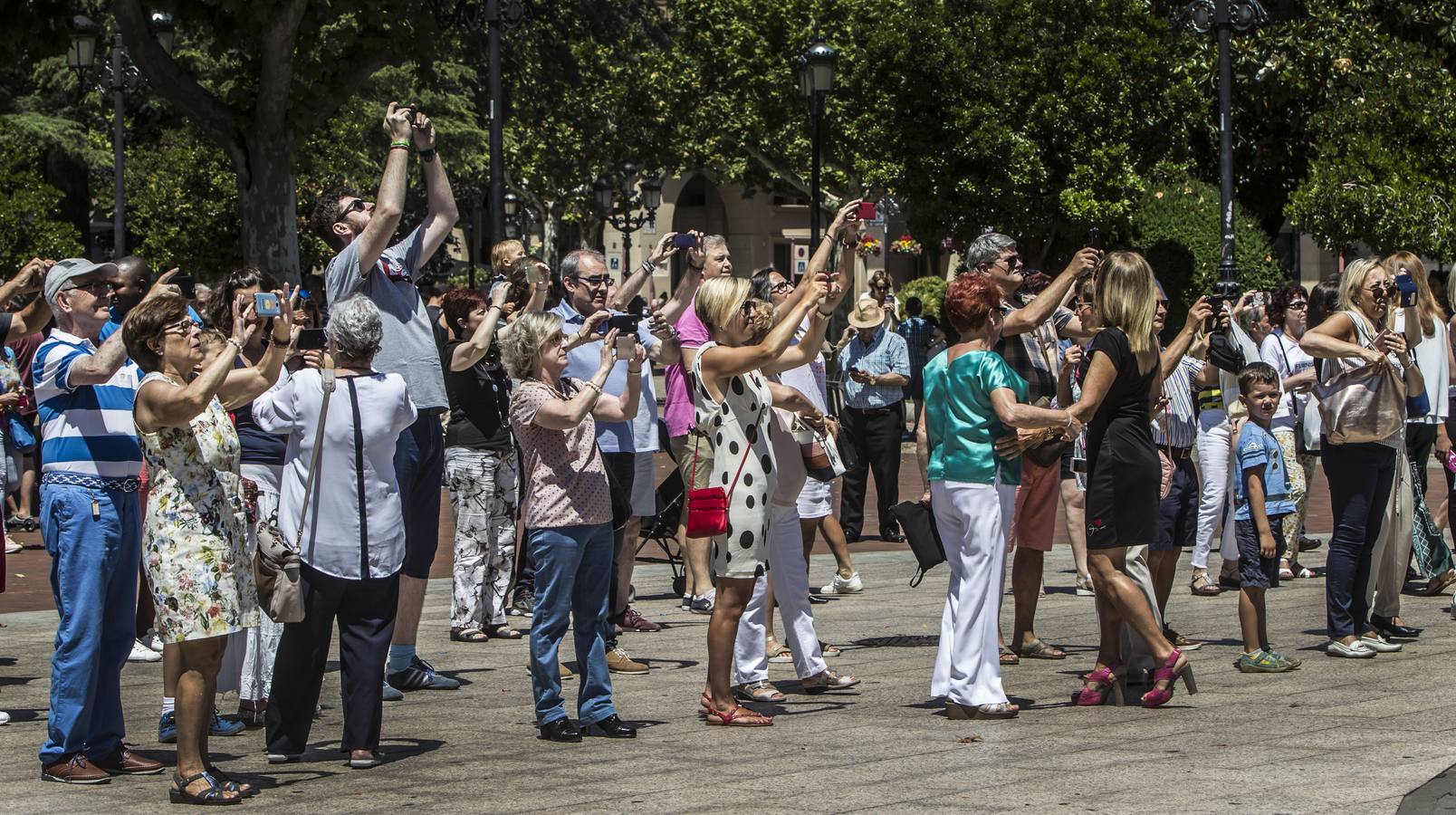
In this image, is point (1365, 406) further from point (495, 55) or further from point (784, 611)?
point (495, 55)

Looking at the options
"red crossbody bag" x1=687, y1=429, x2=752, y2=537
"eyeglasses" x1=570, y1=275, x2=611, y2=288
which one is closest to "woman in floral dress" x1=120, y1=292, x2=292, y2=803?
"red crossbody bag" x1=687, y1=429, x2=752, y2=537

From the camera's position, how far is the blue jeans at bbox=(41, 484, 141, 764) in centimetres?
688

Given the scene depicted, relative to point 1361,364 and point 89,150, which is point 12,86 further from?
point 1361,364

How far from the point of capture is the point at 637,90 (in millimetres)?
54781

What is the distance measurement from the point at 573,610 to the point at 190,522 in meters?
1.72

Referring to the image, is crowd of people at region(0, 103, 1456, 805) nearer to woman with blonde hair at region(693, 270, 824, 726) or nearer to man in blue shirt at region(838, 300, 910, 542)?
woman with blonde hair at region(693, 270, 824, 726)

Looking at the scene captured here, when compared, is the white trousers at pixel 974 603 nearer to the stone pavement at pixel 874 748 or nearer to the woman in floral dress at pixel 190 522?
the stone pavement at pixel 874 748

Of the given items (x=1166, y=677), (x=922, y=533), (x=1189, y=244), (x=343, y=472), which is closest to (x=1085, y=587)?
(x=922, y=533)

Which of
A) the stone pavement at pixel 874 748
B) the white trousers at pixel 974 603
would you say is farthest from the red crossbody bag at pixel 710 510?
the white trousers at pixel 974 603

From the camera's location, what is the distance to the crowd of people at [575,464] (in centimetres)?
689

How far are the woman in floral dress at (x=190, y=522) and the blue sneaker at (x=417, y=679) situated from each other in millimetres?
2003

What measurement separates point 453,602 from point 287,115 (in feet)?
35.3

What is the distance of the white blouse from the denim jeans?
15.4 ft


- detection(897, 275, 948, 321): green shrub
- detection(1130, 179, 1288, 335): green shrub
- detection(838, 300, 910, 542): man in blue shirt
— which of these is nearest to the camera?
detection(838, 300, 910, 542): man in blue shirt
